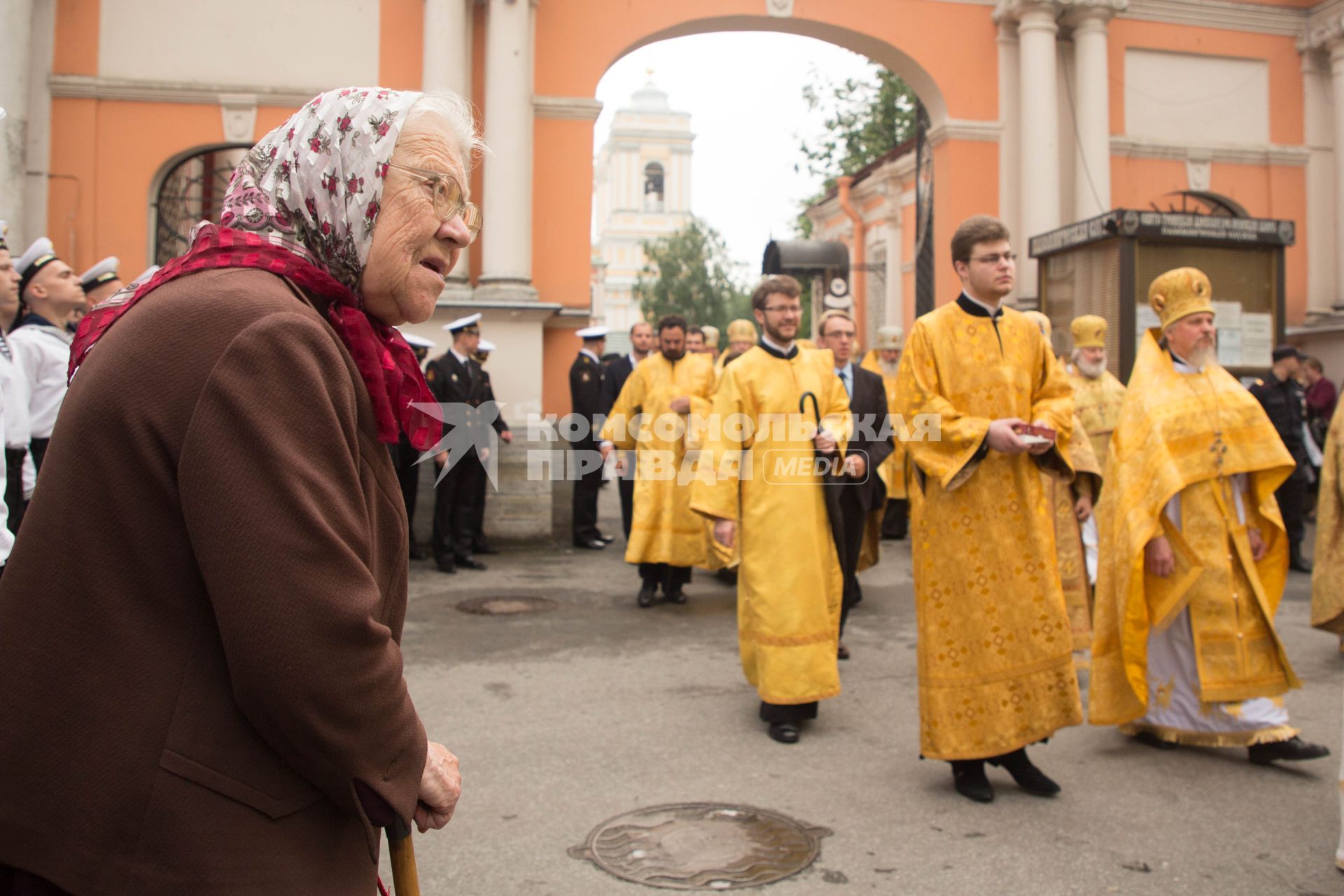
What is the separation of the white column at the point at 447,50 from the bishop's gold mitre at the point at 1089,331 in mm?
5942

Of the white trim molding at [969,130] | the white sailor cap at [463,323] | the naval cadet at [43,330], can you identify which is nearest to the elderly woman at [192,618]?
the naval cadet at [43,330]

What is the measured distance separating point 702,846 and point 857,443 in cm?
379

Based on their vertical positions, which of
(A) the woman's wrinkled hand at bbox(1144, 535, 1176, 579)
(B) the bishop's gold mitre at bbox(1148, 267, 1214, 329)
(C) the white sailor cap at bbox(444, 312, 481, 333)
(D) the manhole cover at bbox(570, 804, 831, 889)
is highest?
(C) the white sailor cap at bbox(444, 312, 481, 333)

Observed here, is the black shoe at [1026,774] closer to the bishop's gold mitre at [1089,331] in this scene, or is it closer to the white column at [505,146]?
the bishop's gold mitre at [1089,331]

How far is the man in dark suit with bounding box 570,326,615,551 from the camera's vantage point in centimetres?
1152

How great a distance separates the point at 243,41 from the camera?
38.1 feet

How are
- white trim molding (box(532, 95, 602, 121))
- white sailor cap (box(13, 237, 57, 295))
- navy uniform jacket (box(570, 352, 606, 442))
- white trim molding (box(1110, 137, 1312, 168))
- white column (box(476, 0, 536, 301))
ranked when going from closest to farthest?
white sailor cap (box(13, 237, 57, 295)), white column (box(476, 0, 536, 301)), navy uniform jacket (box(570, 352, 606, 442)), white trim molding (box(532, 95, 602, 121)), white trim molding (box(1110, 137, 1312, 168))

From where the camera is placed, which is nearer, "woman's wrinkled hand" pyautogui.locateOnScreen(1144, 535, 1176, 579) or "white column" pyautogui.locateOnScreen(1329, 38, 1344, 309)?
"woman's wrinkled hand" pyautogui.locateOnScreen(1144, 535, 1176, 579)

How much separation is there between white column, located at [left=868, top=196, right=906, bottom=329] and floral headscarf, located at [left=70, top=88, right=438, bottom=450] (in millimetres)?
21732

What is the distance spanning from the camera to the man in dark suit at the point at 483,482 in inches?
414

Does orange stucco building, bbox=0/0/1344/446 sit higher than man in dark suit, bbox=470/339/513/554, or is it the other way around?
orange stucco building, bbox=0/0/1344/446

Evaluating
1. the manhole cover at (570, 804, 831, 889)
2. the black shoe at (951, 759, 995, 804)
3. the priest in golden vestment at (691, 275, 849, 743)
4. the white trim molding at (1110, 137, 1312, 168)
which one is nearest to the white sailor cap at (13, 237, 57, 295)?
the priest in golden vestment at (691, 275, 849, 743)

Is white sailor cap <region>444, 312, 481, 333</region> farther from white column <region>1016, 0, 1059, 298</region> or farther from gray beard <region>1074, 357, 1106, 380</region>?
white column <region>1016, 0, 1059, 298</region>
